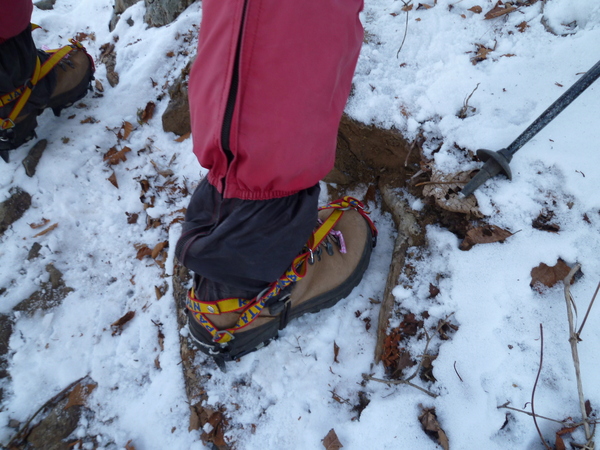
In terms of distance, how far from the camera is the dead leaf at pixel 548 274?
1.61 meters

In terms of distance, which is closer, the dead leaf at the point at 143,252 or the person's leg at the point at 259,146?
the person's leg at the point at 259,146

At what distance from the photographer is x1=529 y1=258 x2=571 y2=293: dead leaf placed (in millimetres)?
1610

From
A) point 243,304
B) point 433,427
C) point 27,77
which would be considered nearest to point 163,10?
point 27,77

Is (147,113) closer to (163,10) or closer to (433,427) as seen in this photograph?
(163,10)

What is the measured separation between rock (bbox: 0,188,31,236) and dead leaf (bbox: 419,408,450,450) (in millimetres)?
3085

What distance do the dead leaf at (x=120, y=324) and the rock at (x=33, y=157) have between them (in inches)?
60.1

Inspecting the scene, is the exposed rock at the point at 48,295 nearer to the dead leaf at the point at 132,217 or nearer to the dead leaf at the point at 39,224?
the dead leaf at the point at 39,224

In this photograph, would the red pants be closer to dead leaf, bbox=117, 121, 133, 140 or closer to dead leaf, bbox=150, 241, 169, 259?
dead leaf, bbox=150, 241, 169, 259

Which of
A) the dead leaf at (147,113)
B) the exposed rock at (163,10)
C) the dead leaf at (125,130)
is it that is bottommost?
the dead leaf at (125,130)

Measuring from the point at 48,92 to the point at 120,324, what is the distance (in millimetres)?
2017

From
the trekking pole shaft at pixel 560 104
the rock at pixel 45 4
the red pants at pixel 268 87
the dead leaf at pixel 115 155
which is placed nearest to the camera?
the red pants at pixel 268 87

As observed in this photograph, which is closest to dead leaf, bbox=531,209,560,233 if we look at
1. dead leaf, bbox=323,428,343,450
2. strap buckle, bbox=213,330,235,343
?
dead leaf, bbox=323,428,343,450

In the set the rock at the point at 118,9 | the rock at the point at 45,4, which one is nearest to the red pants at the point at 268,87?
the rock at the point at 118,9

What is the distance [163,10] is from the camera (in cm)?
349
